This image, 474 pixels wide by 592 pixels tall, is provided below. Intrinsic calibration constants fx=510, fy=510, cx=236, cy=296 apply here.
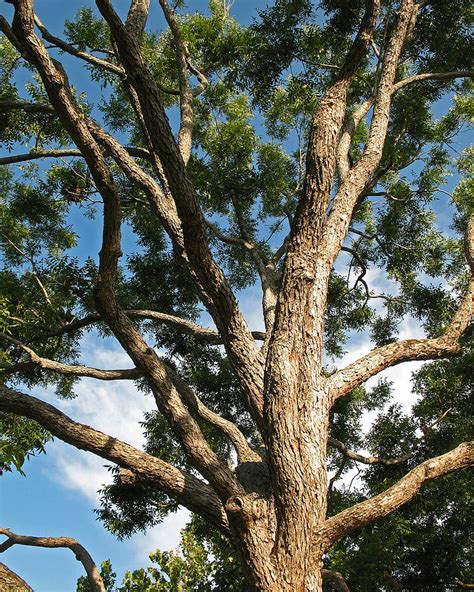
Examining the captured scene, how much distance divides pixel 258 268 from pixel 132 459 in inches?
184

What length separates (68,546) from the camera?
5109 millimetres

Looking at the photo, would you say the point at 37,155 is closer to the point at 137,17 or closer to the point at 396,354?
the point at 137,17

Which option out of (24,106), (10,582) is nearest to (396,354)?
(10,582)

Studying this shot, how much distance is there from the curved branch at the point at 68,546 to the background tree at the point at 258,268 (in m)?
1.06

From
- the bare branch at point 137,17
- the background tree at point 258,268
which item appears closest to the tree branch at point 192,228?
the background tree at point 258,268

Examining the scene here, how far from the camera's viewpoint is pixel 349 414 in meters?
12.0

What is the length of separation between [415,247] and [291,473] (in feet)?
25.7

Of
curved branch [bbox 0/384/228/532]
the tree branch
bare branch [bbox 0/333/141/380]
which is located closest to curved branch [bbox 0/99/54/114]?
the tree branch

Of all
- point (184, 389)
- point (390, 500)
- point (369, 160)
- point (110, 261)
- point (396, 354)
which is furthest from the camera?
point (184, 389)

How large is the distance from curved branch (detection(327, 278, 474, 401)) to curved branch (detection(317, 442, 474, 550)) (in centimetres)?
89

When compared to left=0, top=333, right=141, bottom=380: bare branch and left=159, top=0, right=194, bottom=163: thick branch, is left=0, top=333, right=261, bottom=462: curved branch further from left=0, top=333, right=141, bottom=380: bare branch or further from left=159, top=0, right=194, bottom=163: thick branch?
left=159, top=0, right=194, bottom=163: thick branch

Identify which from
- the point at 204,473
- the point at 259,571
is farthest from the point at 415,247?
the point at 259,571

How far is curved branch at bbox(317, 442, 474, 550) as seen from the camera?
150 inches

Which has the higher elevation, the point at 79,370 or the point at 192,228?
the point at 192,228
